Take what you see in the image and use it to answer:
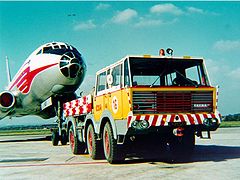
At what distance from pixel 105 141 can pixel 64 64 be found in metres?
8.77

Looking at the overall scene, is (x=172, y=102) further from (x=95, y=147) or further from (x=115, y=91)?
(x=95, y=147)

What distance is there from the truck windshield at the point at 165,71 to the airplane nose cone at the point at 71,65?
8465 millimetres

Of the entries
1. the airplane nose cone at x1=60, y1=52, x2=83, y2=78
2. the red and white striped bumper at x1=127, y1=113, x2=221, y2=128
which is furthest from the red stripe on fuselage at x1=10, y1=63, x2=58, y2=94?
the red and white striped bumper at x1=127, y1=113, x2=221, y2=128

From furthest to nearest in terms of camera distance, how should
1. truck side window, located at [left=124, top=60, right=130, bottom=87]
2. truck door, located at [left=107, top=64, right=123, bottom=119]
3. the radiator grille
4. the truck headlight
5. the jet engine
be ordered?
the jet engine → truck door, located at [left=107, top=64, right=123, bottom=119] → truck side window, located at [left=124, top=60, right=130, bottom=87] → the radiator grille → the truck headlight

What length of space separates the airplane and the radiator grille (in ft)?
31.2

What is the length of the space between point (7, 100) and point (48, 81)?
481 centimetres

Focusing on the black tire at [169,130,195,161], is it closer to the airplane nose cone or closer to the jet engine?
the airplane nose cone

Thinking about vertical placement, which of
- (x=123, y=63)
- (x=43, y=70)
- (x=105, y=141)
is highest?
(x=43, y=70)

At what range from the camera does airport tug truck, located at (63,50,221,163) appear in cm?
898

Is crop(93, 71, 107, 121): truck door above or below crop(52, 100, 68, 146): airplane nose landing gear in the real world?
above

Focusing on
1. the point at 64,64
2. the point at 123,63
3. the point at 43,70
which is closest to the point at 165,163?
the point at 123,63

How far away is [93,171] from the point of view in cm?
870

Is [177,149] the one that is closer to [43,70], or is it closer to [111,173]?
[111,173]

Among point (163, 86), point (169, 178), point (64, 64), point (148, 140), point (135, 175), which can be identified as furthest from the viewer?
point (64, 64)
